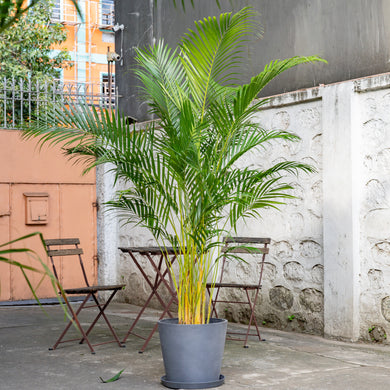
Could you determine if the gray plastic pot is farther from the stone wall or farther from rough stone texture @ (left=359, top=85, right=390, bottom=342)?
the stone wall

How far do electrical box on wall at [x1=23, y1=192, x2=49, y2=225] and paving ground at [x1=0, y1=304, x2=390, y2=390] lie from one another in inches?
97.5

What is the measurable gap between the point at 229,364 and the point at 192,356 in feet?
2.68

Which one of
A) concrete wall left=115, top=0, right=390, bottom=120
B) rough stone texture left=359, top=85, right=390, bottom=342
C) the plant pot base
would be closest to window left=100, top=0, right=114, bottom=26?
concrete wall left=115, top=0, right=390, bottom=120

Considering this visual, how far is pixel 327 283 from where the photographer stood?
6.42 m

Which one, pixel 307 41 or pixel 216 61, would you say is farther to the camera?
pixel 307 41

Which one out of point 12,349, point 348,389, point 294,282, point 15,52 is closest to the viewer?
point 348,389

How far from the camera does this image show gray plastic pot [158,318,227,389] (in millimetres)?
Answer: 4582

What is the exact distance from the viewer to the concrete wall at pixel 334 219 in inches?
240

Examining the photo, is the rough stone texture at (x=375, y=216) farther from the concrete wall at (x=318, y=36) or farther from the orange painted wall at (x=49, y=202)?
the orange painted wall at (x=49, y=202)

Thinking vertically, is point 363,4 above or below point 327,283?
above

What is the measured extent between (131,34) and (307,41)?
3.71 meters

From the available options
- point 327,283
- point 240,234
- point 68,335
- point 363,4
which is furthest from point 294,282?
point 363,4

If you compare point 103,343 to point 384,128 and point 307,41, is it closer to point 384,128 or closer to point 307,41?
Answer: point 384,128

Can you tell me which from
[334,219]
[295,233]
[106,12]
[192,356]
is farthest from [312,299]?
[106,12]
